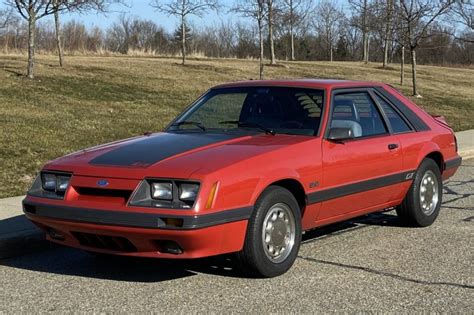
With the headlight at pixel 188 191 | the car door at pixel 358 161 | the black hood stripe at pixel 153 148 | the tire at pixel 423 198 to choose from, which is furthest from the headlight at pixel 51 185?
the tire at pixel 423 198

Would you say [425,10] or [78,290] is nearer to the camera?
[78,290]

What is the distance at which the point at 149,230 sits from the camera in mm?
4465

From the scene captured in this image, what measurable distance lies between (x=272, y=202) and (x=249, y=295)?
2.37 feet

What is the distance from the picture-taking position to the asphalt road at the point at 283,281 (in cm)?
448

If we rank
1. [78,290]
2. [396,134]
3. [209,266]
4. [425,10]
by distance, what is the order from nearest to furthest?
1. [78,290]
2. [209,266]
3. [396,134]
4. [425,10]

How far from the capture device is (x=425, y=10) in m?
25.8

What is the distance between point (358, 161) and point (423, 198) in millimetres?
1423

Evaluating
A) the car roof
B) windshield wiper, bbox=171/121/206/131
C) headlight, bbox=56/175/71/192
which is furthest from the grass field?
the car roof

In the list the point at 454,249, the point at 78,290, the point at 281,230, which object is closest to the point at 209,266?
the point at 281,230

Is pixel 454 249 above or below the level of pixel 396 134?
below

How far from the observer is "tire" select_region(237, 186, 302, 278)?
480 centimetres

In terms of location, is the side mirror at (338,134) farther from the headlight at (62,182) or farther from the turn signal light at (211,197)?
the headlight at (62,182)

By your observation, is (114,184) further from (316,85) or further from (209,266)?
(316,85)

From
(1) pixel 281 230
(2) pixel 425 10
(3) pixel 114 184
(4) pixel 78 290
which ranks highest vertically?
(2) pixel 425 10
